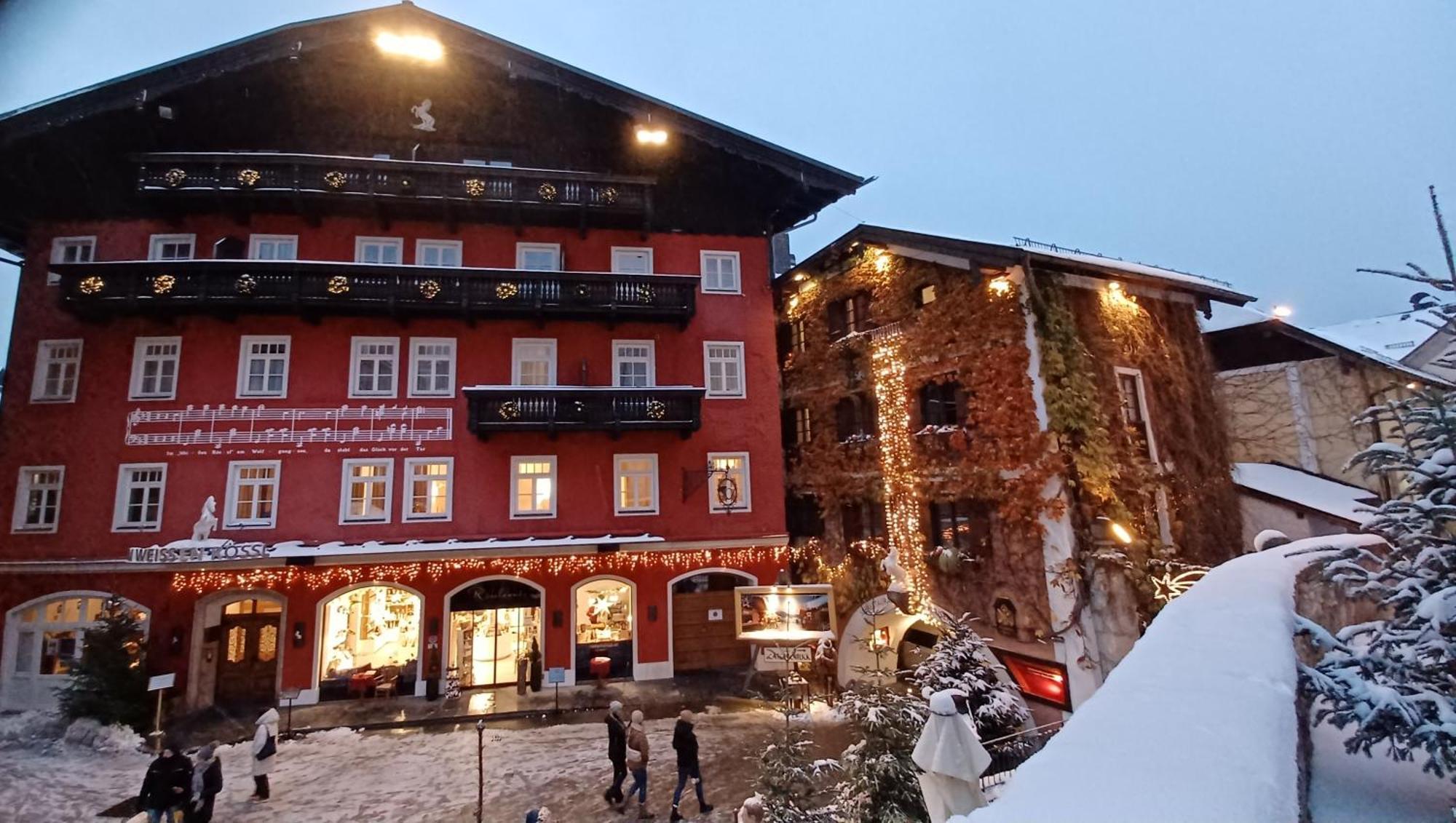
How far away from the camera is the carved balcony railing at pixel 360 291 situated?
55.1ft

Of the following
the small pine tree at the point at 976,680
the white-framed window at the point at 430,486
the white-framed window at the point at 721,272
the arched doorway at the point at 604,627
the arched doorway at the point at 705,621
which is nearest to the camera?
the small pine tree at the point at 976,680

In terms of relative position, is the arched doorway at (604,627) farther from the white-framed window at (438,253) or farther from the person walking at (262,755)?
the white-framed window at (438,253)

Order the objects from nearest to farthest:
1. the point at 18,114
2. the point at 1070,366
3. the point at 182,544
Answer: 1. the point at 1070,366
2. the point at 182,544
3. the point at 18,114

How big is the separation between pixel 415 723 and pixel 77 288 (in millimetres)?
14678

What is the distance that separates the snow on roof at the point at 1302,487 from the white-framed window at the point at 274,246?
27521mm

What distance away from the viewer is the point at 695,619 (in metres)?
Result: 19.0

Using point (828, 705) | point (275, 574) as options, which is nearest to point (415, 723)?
point (275, 574)

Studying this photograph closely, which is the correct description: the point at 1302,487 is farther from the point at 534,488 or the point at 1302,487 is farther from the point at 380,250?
the point at 380,250

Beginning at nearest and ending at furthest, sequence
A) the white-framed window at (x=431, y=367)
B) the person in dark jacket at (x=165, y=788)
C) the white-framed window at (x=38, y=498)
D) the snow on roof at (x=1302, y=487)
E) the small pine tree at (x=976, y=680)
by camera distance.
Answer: the person in dark jacket at (x=165, y=788) → the small pine tree at (x=976, y=680) → the snow on roof at (x=1302, y=487) → the white-framed window at (x=38, y=498) → the white-framed window at (x=431, y=367)

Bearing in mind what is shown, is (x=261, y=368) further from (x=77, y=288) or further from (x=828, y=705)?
(x=828, y=705)

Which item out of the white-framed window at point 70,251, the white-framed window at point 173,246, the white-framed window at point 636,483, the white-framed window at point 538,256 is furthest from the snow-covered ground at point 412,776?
the white-framed window at point 538,256

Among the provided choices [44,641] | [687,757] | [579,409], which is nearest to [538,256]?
[579,409]

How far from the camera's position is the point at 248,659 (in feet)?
55.9

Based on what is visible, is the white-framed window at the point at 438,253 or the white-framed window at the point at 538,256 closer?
the white-framed window at the point at 438,253
